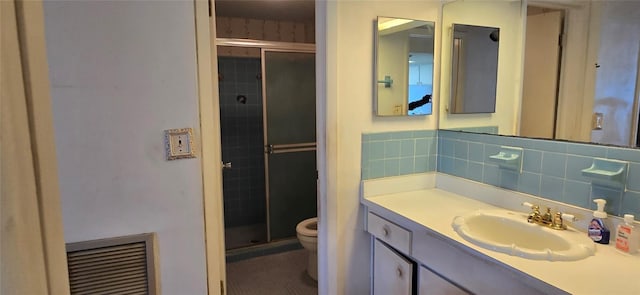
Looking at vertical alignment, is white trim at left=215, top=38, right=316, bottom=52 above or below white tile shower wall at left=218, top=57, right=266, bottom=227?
above

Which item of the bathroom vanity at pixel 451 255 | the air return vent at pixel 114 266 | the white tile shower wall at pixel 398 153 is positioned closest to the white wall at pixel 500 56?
the white tile shower wall at pixel 398 153

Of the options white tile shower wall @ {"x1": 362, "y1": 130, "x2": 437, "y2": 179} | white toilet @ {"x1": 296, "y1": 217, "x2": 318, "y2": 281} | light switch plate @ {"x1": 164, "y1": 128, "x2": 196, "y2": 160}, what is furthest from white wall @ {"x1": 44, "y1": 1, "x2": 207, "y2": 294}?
white toilet @ {"x1": 296, "y1": 217, "x2": 318, "y2": 281}

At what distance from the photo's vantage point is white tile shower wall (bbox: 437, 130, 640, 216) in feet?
4.11

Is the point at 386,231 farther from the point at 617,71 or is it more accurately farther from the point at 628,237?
the point at 617,71

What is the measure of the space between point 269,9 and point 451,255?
106 inches

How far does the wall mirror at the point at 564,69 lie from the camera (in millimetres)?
1315

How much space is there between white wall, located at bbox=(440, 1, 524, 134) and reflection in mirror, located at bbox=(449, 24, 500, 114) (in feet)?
0.08

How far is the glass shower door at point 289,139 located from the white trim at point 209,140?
1495 millimetres

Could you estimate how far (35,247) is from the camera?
0.40m

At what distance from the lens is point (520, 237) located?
4.85 feet

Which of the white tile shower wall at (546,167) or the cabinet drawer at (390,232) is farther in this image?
the cabinet drawer at (390,232)

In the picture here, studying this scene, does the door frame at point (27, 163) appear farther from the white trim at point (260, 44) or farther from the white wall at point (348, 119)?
the white trim at point (260, 44)

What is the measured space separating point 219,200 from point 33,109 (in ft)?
4.28

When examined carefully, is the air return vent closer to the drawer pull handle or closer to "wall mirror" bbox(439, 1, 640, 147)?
the drawer pull handle
